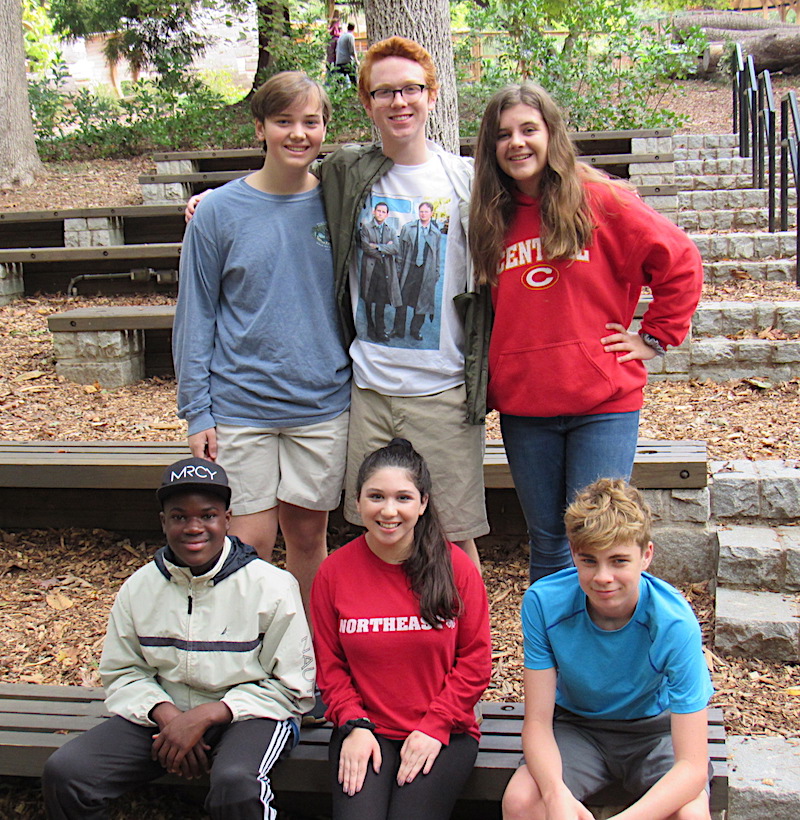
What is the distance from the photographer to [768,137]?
276 inches

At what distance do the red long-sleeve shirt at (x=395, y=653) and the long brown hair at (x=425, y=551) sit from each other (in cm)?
3

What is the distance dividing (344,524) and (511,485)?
2.48 ft

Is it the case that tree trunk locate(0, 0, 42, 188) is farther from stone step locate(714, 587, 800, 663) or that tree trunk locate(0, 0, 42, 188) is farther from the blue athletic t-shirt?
the blue athletic t-shirt

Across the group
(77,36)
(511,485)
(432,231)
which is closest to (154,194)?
(77,36)

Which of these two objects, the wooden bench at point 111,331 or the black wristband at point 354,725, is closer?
the black wristband at point 354,725

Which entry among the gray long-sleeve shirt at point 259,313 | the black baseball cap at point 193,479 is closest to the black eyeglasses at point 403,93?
the gray long-sleeve shirt at point 259,313

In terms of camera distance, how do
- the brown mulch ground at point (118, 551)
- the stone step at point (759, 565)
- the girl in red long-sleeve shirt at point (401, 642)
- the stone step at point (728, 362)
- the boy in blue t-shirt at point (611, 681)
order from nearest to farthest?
the boy in blue t-shirt at point (611, 681) → the girl in red long-sleeve shirt at point (401, 642) → the brown mulch ground at point (118, 551) → the stone step at point (759, 565) → the stone step at point (728, 362)

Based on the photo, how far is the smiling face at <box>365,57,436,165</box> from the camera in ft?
7.88

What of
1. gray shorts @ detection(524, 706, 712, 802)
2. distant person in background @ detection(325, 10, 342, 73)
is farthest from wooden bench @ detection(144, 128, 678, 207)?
gray shorts @ detection(524, 706, 712, 802)

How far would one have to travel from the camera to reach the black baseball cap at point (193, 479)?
2.37m

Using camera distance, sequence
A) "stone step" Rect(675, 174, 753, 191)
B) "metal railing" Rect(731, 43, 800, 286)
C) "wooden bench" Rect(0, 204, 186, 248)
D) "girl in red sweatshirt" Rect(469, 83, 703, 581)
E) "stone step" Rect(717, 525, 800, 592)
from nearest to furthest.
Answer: "girl in red sweatshirt" Rect(469, 83, 703, 581)
"stone step" Rect(717, 525, 800, 592)
"metal railing" Rect(731, 43, 800, 286)
"wooden bench" Rect(0, 204, 186, 248)
"stone step" Rect(675, 174, 753, 191)

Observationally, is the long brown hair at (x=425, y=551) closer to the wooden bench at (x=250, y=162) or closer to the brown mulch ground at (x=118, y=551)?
the brown mulch ground at (x=118, y=551)

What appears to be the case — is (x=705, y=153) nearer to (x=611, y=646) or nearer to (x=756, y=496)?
(x=756, y=496)

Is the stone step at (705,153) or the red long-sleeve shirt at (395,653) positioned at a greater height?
the stone step at (705,153)
